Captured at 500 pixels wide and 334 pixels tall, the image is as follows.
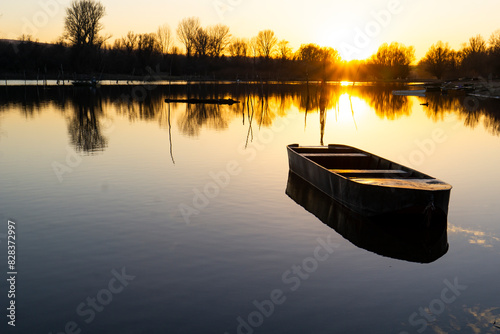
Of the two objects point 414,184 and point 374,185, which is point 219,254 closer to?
point 374,185

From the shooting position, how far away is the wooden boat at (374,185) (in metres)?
11.8

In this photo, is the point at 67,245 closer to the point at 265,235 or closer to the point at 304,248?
the point at 265,235

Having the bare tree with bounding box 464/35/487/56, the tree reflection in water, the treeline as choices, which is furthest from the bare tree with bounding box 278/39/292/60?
the tree reflection in water

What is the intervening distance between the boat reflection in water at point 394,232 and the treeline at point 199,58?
224ft

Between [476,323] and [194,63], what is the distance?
14026cm

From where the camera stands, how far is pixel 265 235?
12102 mm

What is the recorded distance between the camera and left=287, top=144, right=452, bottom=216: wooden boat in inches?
466

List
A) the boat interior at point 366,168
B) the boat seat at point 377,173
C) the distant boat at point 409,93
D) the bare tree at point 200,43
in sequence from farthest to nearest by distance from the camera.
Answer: the bare tree at point 200,43 → the distant boat at point 409,93 → the boat seat at point 377,173 → the boat interior at point 366,168

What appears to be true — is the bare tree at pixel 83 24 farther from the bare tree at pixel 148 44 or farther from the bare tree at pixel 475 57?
the bare tree at pixel 475 57

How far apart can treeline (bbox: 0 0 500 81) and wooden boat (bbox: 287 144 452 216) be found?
6368cm

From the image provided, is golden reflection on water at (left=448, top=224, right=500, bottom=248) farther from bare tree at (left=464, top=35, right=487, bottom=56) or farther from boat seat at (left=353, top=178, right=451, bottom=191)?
bare tree at (left=464, top=35, right=487, bottom=56)

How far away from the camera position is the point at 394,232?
499 inches

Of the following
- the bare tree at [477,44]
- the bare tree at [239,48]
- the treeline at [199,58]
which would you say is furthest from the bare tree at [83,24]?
the bare tree at [477,44]

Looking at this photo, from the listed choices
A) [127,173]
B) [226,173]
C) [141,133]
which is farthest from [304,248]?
[141,133]
